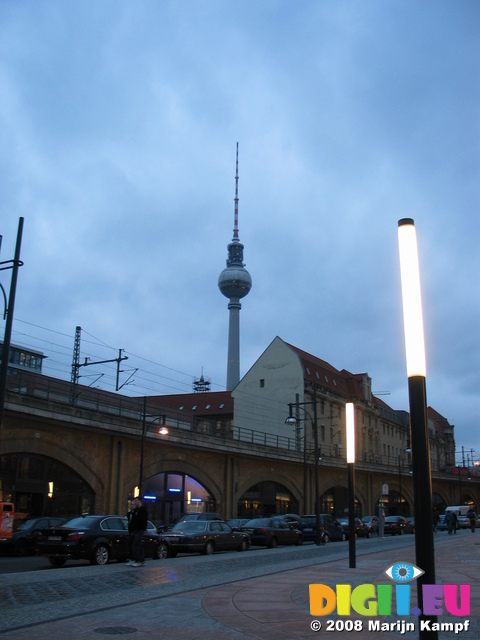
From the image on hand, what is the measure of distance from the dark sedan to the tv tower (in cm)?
11170

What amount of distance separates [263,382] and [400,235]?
6719 centimetres

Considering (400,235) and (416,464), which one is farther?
(400,235)

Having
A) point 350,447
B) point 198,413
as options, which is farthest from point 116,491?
point 198,413

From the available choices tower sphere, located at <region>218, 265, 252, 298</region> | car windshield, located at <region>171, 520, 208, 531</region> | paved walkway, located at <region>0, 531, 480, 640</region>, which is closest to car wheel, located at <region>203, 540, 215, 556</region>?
car windshield, located at <region>171, 520, 208, 531</region>

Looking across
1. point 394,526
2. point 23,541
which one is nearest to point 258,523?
point 23,541

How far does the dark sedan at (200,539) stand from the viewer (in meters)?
22.6

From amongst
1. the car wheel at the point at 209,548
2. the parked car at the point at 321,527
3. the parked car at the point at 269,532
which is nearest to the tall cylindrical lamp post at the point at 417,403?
the car wheel at the point at 209,548

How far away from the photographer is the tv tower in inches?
5482

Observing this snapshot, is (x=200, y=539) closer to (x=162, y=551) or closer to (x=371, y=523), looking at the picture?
(x=162, y=551)

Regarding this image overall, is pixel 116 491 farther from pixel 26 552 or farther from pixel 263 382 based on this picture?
pixel 263 382

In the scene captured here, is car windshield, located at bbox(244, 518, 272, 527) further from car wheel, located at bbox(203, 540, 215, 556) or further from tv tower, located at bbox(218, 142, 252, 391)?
tv tower, located at bbox(218, 142, 252, 391)

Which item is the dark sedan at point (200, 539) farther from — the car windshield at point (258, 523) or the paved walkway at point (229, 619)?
the paved walkway at point (229, 619)

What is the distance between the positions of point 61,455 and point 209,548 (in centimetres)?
1177

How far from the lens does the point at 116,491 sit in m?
35.8
